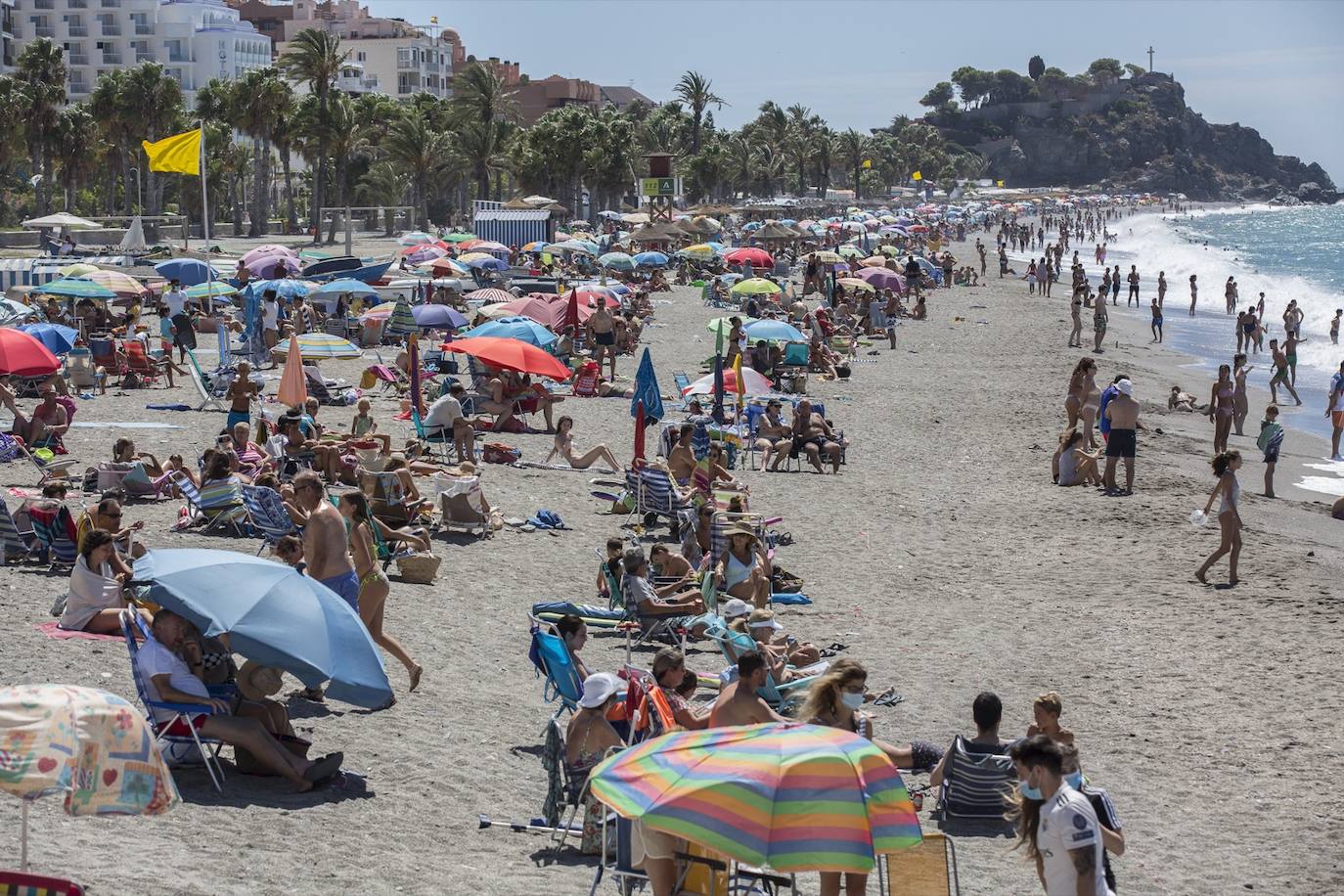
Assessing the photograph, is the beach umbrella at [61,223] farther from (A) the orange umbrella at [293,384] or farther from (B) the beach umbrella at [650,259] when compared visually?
(A) the orange umbrella at [293,384]

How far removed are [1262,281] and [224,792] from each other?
6062 centimetres

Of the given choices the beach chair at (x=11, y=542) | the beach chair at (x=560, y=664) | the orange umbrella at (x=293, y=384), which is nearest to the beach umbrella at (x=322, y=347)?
Result: the orange umbrella at (x=293, y=384)

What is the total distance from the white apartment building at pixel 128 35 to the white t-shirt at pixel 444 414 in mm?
88629

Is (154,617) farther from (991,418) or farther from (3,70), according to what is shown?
(3,70)

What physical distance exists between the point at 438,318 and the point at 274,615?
15.9m

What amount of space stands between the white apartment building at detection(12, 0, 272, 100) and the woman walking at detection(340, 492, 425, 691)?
94.9 metres

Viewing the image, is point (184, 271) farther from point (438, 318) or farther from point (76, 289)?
point (438, 318)

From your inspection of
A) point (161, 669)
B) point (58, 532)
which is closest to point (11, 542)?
point (58, 532)

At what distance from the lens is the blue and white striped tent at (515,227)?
45.4m

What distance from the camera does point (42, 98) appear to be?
5325 centimetres

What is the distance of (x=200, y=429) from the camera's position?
16.6 metres

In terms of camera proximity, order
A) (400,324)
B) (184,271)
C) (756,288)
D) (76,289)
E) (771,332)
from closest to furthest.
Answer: (771,332), (76,289), (400,324), (756,288), (184,271)

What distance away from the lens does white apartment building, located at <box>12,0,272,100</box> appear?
97.2 meters

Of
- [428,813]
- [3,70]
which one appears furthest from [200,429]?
[3,70]
